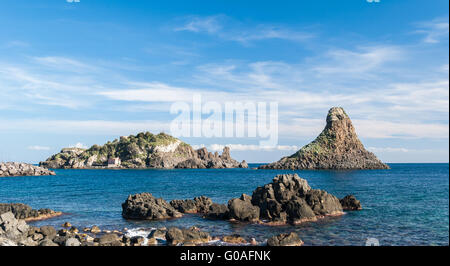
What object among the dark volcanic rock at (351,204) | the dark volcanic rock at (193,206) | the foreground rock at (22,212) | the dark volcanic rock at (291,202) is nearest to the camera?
the dark volcanic rock at (291,202)

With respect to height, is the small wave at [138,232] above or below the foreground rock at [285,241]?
below

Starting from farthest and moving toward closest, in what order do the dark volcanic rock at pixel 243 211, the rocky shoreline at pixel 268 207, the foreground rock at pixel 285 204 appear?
the dark volcanic rock at pixel 243 211, the rocky shoreline at pixel 268 207, the foreground rock at pixel 285 204

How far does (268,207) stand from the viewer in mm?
46000

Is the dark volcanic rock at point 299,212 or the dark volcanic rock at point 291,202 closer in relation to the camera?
the dark volcanic rock at point 299,212

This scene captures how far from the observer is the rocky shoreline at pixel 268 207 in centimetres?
4347

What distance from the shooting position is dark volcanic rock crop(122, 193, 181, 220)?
46250mm

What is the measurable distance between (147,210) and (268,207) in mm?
17883

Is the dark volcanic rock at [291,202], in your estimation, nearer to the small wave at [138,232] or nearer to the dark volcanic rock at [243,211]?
the dark volcanic rock at [243,211]

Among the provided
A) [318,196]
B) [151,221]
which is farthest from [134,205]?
[318,196]

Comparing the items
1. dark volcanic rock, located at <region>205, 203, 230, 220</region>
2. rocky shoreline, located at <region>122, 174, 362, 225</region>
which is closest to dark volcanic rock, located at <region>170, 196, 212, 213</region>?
rocky shoreline, located at <region>122, 174, 362, 225</region>

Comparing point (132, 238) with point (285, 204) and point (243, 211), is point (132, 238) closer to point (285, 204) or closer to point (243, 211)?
point (243, 211)

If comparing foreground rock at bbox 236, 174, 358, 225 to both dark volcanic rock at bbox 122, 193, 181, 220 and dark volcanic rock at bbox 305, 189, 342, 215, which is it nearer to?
dark volcanic rock at bbox 305, 189, 342, 215

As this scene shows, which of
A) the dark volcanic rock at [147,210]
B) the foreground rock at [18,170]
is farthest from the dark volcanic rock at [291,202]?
the foreground rock at [18,170]
